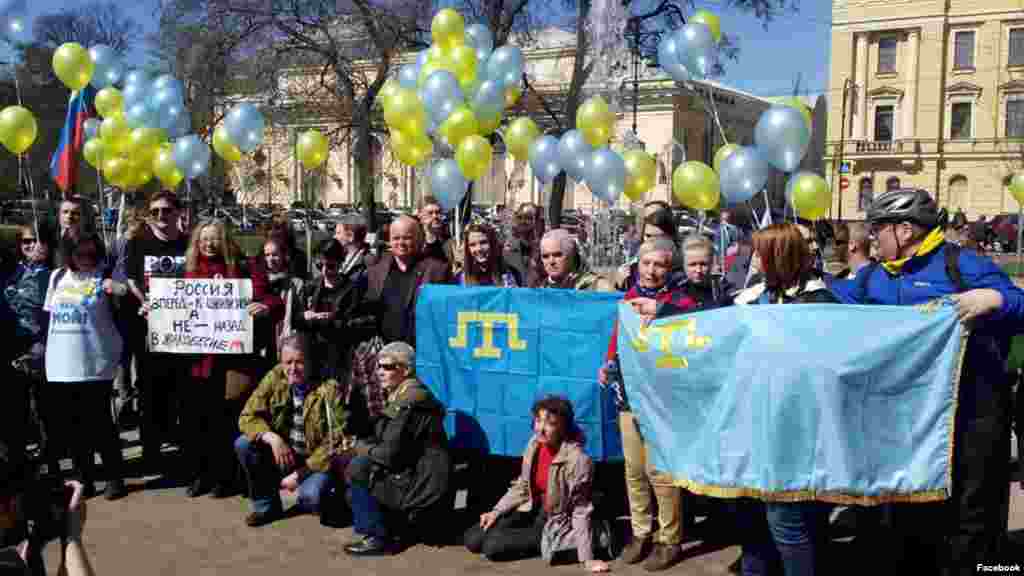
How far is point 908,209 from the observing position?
3.96 m

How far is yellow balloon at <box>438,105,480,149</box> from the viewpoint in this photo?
858 centimetres

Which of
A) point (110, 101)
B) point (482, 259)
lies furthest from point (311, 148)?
point (482, 259)

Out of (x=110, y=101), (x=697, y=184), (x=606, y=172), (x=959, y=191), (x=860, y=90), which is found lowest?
(x=697, y=184)

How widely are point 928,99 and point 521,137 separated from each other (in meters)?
57.6

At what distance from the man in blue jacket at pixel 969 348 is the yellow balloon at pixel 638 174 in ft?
18.5

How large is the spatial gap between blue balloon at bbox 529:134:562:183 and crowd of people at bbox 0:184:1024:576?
7.25 feet

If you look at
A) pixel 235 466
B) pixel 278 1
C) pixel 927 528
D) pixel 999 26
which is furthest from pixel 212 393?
pixel 999 26

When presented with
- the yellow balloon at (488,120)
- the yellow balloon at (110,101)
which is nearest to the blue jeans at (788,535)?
the yellow balloon at (488,120)

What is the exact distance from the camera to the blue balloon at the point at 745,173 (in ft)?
23.5

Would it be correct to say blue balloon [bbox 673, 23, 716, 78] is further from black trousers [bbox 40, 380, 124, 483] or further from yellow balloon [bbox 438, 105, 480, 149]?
black trousers [bbox 40, 380, 124, 483]

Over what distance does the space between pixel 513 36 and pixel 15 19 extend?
17982 mm

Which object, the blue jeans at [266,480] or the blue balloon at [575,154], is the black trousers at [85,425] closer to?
the blue jeans at [266,480]

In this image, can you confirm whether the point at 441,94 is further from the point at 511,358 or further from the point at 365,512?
the point at 365,512

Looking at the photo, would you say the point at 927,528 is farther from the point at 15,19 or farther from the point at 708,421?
the point at 15,19
